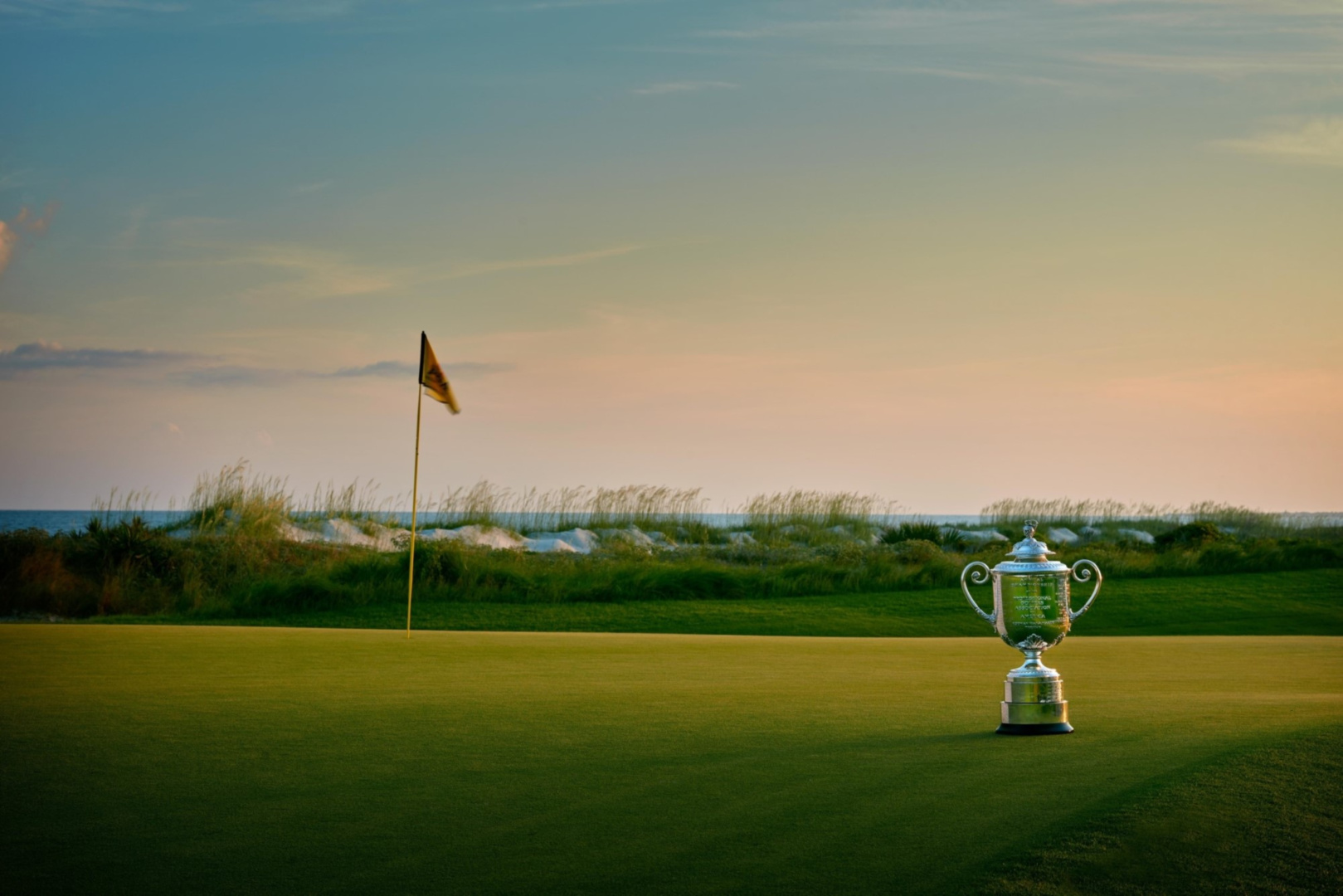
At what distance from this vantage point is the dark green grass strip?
3652 mm

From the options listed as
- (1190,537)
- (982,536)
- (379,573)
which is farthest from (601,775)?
(982,536)

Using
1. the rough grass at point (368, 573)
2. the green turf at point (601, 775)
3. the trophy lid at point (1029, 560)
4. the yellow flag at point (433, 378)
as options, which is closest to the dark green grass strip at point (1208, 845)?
the green turf at point (601, 775)

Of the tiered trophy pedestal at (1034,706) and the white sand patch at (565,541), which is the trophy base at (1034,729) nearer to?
the tiered trophy pedestal at (1034,706)

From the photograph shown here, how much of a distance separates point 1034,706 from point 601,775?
2.28m

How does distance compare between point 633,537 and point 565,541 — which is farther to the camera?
point 565,541

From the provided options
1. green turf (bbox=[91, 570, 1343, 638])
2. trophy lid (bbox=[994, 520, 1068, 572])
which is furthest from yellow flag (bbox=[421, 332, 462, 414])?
trophy lid (bbox=[994, 520, 1068, 572])

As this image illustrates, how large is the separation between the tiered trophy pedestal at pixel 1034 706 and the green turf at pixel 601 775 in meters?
0.11

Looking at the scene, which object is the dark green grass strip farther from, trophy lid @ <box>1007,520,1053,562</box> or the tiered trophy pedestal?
trophy lid @ <box>1007,520,1053,562</box>

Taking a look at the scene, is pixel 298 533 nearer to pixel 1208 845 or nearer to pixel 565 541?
pixel 565 541

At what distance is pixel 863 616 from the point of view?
18.6 meters

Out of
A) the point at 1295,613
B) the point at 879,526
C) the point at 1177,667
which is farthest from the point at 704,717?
the point at 879,526

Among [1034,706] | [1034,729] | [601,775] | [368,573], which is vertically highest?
[368,573]

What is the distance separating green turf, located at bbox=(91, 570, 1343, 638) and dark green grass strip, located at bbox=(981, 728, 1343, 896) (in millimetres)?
12246

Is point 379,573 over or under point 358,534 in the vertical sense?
under
